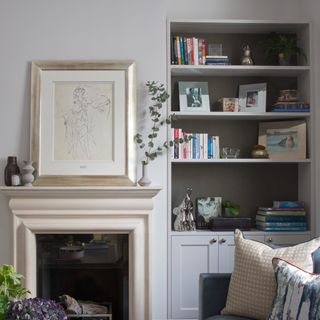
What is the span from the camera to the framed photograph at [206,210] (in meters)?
3.74

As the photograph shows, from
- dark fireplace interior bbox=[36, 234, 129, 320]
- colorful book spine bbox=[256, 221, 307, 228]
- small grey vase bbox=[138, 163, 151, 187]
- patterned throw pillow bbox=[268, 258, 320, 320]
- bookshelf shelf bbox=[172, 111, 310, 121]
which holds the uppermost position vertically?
bookshelf shelf bbox=[172, 111, 310, 121]

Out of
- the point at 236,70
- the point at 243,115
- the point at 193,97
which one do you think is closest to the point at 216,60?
the point at 236,70

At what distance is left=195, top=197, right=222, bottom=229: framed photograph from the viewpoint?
3736mm

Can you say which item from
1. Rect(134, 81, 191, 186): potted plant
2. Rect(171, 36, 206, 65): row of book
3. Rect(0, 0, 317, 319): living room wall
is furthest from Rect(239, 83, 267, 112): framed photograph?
Rect(0, 0, 317, 319): living room wall

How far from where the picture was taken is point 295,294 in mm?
2086

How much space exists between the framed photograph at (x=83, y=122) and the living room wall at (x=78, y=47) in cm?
8

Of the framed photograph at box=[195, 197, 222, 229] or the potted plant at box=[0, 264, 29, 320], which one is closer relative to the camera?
the potted plant at box=[0, 264, 29, 320]

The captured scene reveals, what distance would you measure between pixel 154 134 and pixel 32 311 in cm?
195

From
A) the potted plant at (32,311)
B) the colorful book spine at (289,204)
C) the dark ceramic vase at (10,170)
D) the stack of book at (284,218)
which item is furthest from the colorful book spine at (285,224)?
the potted plant at (32,311)

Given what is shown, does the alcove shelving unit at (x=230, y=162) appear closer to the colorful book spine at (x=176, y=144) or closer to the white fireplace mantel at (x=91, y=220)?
the colorful book spine at (x=176, y=144)

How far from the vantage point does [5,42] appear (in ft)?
11.4

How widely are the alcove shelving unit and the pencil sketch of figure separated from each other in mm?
484

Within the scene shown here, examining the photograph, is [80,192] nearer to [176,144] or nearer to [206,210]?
[176,144]

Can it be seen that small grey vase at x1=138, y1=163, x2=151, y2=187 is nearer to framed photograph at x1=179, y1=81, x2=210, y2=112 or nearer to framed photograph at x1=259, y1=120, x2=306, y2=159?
framed photograph at x1=179, y1=81, x2=210, y2=112
